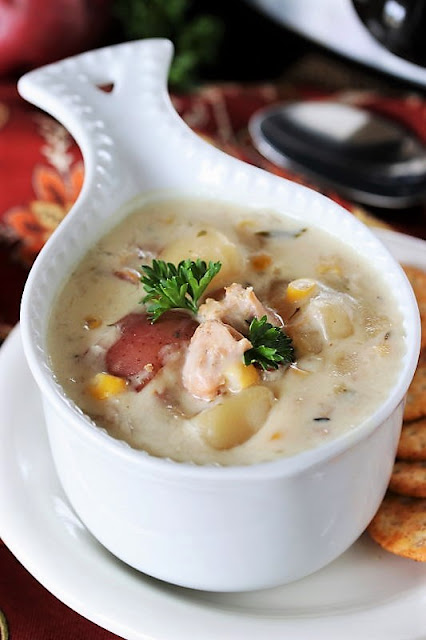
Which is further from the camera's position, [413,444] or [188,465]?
[413,444]

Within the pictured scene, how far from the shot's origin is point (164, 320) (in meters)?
1.95

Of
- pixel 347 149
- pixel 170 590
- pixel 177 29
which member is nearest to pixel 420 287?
pixel 170 590

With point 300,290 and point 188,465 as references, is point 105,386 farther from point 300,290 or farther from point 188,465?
point 300,290

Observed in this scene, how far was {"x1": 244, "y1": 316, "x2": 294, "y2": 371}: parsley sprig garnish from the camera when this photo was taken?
1.81 metres

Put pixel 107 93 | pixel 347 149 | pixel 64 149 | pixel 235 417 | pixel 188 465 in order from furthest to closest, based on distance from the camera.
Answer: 1. pixel 347 149
2. pixel 64 149
3. pixel 107 93
4. pixel 235 417
5. pixel 188 465

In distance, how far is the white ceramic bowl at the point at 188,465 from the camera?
1627 mm

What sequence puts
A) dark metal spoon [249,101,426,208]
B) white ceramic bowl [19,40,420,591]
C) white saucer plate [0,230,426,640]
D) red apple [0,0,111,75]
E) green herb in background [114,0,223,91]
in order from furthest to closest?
green herb in background [114,0,223,91] → red apple [0,0,111,75] → dark metal spoon [249,101,426,208] → white saucer plate [0,230,426,640] → white ceramic bowl [19,40,420,591]

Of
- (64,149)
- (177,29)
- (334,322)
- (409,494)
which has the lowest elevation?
(64,149)

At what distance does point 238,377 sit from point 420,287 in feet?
2.82

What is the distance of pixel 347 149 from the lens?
3.63 m

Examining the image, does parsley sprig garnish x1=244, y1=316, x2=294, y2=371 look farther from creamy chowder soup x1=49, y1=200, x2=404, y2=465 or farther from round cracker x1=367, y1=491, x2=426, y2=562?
round cracker x1=367, y1=491, x2=426, y2=562

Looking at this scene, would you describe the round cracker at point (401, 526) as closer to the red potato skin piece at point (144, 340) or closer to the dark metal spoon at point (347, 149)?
the red potato skin piece at point (144, 340)

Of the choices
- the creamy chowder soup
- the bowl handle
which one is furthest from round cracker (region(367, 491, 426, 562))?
the bowl handle

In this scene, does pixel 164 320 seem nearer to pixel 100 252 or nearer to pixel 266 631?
pixel 100 252
